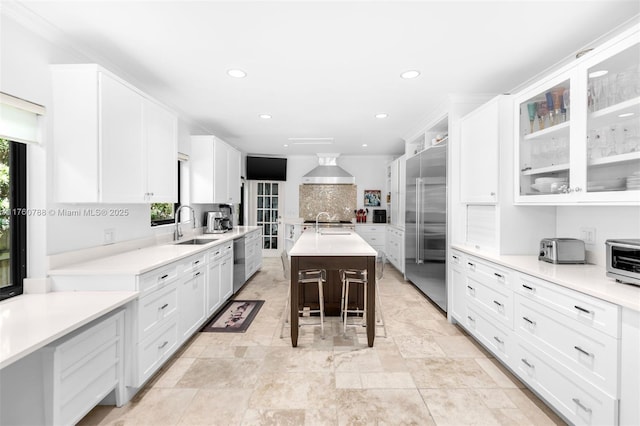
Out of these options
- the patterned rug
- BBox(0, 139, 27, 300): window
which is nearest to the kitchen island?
the patterned rug

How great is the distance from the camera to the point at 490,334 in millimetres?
2492

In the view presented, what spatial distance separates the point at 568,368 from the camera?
171 cm

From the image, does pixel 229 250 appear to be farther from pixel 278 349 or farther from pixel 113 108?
pixel 113 108

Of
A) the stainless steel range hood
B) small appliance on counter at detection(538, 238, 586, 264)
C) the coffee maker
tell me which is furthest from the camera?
the stainless steel range hood

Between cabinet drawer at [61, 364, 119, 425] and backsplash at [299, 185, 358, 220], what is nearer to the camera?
cabinet drawer at [61, 364, 119, 425]

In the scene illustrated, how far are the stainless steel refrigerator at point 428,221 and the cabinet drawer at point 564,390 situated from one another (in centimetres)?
139

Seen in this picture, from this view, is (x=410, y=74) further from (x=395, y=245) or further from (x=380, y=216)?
(x=380, y=216)

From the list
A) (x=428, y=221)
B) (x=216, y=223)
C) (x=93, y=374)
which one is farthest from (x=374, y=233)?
(x=93, y=374)

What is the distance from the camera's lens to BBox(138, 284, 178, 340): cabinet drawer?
6.65 ft

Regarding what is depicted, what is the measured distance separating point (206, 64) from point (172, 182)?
1201mm

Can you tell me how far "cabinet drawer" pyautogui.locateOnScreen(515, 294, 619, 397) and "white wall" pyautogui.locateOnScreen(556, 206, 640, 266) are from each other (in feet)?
2.37

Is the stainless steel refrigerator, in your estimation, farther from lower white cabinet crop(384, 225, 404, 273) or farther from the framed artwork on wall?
the framed artwork on wall

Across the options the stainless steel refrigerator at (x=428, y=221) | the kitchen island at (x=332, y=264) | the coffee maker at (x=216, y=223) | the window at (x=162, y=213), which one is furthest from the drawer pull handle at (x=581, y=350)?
the coffee maker at (x=216, y=223)

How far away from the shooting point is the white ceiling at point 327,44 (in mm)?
1812
